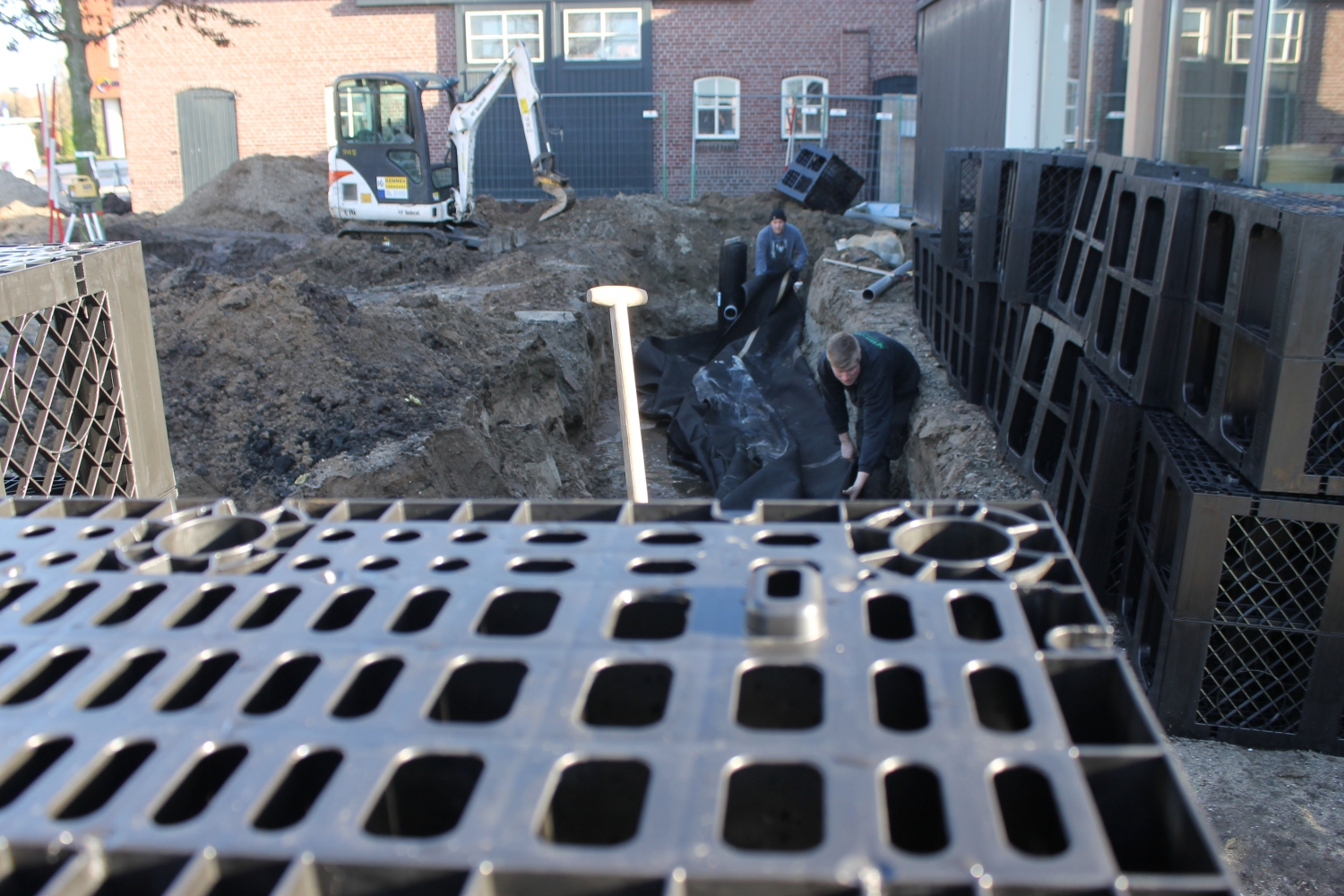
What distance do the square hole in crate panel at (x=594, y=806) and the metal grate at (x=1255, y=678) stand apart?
3462 mm

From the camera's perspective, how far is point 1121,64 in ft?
28.4

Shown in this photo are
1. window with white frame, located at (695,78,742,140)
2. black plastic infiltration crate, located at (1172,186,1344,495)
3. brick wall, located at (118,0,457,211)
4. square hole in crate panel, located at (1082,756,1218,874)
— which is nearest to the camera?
square hole in crate panel, located at (1082,756,1218,874)

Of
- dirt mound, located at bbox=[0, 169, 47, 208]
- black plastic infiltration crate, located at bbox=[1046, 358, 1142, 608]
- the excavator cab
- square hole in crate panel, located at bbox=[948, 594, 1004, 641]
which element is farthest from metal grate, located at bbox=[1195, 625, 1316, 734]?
dirt mound, located at bbox=[0, 169, 47, 208]

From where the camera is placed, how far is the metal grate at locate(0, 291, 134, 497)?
115 inches

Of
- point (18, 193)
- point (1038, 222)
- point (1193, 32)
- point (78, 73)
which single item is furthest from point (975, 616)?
point (18, 193)

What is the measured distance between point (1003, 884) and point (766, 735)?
0.96 feet

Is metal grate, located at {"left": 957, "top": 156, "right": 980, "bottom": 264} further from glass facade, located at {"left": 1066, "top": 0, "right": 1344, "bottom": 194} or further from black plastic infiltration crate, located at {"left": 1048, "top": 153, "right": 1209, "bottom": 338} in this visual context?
black plastic infiltration crate, located at {"left": 1048, "top": 153, "right": 1209, "bottom": 338}

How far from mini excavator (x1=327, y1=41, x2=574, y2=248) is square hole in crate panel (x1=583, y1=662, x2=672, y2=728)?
55.6 feet

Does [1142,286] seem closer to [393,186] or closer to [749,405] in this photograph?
[749,405]

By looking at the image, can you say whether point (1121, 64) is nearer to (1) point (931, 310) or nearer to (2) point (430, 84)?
(1) point (931, 310)

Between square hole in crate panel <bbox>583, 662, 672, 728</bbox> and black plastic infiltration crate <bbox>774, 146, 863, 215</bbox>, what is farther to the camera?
black plastic infiltration crate <bbox>774, 146, 863, 215</bbox>

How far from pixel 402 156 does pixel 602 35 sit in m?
10.2

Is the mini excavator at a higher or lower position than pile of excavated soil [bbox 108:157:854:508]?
higher

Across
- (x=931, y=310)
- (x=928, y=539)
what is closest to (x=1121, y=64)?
(x=931, y=310)
